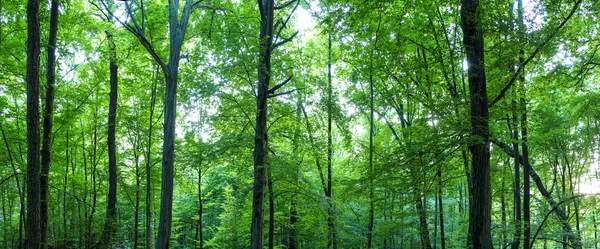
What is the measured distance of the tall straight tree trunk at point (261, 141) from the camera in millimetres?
8469

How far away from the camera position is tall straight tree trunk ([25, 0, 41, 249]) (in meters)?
5.71

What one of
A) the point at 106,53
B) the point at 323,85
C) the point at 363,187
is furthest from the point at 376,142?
the point at 106,53

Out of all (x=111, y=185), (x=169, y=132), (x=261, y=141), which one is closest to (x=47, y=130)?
(x=169, y=132)

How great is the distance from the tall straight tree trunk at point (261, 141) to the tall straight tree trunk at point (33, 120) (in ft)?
Answer: 12.8

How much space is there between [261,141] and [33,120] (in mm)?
4355

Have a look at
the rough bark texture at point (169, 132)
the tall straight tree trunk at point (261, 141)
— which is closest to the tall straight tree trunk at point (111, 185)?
the rough bark texture at point (169, 132)

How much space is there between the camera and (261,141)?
8766 millimetres

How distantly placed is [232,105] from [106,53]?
4.33 m

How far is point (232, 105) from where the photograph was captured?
9383 mm

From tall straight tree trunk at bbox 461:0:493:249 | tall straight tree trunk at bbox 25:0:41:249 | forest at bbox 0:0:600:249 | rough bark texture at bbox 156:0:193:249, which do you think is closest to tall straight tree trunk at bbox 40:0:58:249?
forest at bbox 0:0:600:249

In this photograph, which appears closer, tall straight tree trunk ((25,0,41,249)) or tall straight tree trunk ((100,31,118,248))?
tall straight tree trunk ((25,0,41,249))

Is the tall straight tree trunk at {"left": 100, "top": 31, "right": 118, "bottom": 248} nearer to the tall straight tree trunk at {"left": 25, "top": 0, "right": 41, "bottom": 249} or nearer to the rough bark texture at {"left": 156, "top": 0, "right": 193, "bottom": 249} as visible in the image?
the rough bark texture at {"left": 156, "top": 0, "right": 193, "bottom": 249}

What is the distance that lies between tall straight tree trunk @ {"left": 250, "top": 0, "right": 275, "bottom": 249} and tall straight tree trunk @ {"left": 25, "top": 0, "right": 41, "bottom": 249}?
392 centimetres

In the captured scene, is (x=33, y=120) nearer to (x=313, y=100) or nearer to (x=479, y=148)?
(x=479, y=148)
